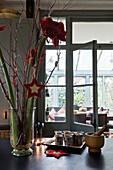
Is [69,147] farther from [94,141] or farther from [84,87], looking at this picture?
[84,87]

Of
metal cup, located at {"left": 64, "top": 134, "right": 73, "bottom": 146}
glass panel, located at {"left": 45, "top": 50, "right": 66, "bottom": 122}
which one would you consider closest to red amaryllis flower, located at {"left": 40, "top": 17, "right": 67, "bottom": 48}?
metal cup, located at {"left": 64, "top": 134, "right": 73, "bottom": 146}

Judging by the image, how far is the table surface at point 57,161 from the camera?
40.8 inches

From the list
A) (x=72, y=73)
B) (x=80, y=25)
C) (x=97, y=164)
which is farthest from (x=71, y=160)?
(x=80, y=25)

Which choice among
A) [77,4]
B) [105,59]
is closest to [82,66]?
[77,4]

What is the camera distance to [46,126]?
382cm

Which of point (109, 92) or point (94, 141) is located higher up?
point (109, 92)

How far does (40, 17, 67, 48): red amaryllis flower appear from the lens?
1078 millimetres

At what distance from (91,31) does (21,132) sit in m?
3.30

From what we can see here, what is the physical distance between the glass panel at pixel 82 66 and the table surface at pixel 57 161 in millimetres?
2372

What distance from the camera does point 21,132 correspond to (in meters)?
1.17

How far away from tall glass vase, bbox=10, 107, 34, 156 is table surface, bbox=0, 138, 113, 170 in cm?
6

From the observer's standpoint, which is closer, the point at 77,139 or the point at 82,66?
the point at 77,139

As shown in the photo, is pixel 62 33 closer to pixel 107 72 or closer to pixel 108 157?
pixel 108 157

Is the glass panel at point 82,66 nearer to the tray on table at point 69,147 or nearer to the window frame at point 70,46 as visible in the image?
the window frame at point 70,46
